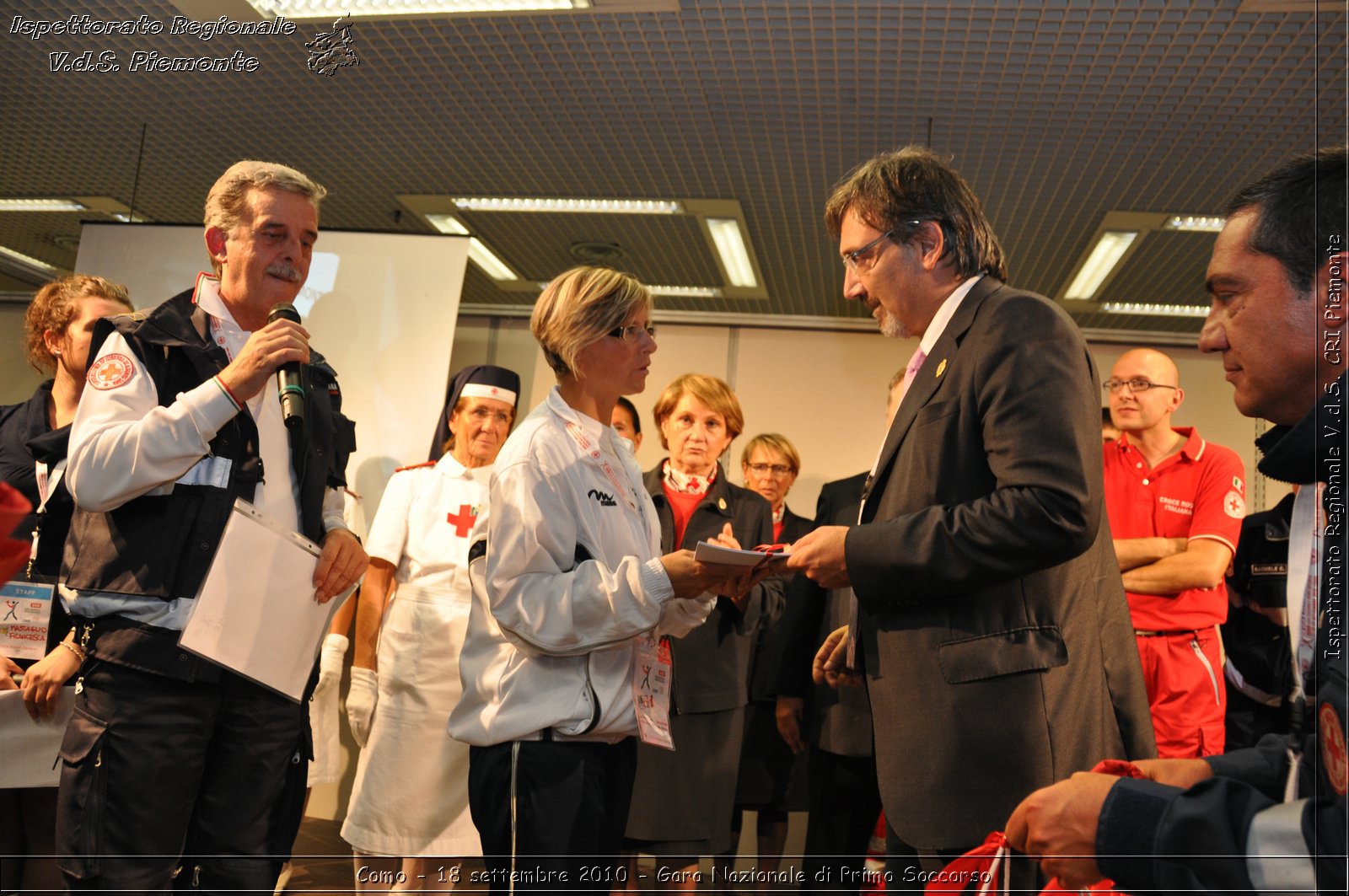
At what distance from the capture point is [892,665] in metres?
1.72

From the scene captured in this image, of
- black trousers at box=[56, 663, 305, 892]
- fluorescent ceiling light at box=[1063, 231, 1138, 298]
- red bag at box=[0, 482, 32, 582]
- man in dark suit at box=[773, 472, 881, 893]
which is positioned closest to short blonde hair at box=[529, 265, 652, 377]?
black trousers at box=[56, 663, 305, 892]

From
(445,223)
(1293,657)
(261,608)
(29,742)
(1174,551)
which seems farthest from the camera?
(445,223)

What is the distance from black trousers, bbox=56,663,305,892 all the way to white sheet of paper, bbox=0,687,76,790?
1.77ft

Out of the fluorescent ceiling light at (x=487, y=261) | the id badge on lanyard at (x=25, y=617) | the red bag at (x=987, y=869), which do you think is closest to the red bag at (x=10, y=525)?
the red bag at (x=987, y=869)

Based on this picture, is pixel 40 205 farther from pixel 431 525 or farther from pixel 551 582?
pixel 551 582

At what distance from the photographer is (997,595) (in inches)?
65.1

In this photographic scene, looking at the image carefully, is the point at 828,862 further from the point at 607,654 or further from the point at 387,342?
the point at 387,342

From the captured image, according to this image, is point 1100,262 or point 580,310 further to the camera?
point 1100,262

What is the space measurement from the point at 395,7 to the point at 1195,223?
394cm

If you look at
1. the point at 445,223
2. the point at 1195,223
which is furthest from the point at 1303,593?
the point at 445,223

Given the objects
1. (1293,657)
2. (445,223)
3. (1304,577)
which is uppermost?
(445,223)

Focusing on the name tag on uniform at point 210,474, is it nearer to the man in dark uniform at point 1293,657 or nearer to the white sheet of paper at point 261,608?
the white sheet of paper at point 261,608

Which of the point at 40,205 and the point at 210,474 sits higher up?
the point at 40,205

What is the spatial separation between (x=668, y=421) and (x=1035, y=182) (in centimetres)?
216
